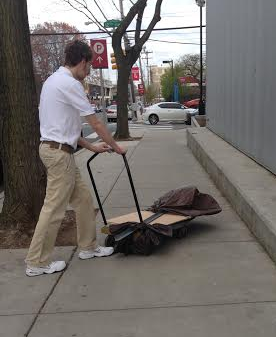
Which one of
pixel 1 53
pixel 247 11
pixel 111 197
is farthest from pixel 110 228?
pixel 247 11

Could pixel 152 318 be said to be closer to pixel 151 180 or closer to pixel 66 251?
pixel 66 251

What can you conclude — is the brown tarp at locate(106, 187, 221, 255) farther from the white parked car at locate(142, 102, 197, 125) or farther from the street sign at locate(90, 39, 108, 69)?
the white parked car at locate(142, 102, 197, 125)

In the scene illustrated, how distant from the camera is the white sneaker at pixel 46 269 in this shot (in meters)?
4.52

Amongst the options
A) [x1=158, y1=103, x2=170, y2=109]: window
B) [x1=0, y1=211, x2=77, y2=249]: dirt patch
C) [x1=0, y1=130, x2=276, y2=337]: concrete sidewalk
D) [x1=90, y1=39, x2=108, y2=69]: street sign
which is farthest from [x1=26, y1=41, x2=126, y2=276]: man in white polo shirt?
[x1=158, y1=103, x2=170, y2=109]: window

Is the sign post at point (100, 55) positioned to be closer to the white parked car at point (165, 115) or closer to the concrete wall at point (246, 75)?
the concrete wall at point (246, 75)

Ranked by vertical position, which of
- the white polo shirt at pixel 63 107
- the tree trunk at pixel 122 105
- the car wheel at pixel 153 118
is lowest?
the car wheel at pixel 153 118

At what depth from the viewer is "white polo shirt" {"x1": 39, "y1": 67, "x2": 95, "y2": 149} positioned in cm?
433

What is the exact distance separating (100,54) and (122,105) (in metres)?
3.25

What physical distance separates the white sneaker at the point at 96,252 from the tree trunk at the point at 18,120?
0.98m

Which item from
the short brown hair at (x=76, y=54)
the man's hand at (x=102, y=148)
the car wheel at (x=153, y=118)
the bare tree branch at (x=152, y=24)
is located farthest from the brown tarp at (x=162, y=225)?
the car wheel at (x=153, y=118)

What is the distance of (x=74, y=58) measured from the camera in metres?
4.52

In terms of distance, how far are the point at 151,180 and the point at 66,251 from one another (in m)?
4.16

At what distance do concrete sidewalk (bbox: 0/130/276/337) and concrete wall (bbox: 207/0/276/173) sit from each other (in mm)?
2267

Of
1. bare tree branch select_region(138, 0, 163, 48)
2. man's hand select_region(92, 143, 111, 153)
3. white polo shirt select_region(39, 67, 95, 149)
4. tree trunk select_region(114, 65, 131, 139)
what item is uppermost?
bare tree branch select_region(138, 0, 163, 48)
